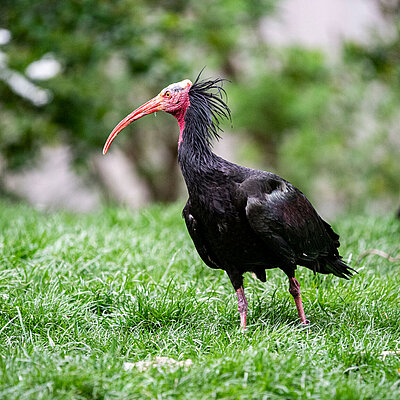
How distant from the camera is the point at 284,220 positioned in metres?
3.23

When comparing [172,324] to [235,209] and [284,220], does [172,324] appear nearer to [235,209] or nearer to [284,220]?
[235,209]

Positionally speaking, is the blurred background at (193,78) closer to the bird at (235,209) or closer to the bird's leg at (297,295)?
the bird at (235,209)

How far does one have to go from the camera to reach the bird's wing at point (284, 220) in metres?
3.11

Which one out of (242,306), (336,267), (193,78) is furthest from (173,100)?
(193,78)

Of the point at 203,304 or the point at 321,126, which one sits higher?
the point at 321,126

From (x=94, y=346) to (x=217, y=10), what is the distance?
803 cm

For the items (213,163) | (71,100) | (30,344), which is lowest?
(30,344)

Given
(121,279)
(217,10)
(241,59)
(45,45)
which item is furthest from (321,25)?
(121,279)

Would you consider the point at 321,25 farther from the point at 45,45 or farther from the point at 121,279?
the point at 121,279

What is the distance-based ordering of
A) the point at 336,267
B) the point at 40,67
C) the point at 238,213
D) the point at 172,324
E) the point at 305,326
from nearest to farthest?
1. the point at 238,213
2. the point at 305,326
3. the point at 172,324
4. the point at 336,267
5. the point at 40,67

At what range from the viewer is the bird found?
10.4 ft

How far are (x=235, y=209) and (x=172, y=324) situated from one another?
83 centimetres

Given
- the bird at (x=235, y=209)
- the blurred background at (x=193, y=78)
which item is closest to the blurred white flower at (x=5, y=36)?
the blurred background at (x=193, y=78)

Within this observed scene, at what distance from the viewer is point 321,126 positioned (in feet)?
36.9
